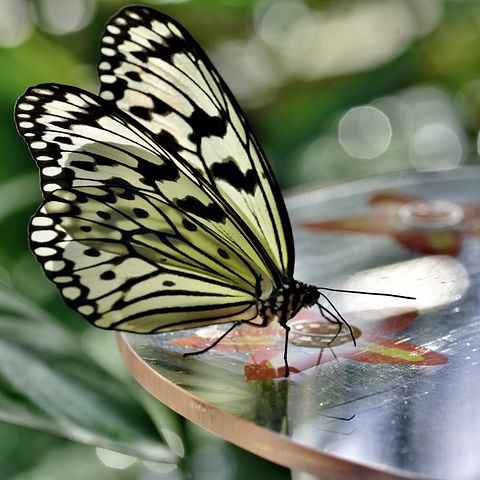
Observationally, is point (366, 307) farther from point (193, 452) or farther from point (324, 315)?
point (193, 452)

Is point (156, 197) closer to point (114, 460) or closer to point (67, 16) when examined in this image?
point (114, 460)

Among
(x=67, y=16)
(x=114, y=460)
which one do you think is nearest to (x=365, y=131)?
(x=67, y=16)

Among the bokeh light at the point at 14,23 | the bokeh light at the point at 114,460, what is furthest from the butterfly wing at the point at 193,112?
the bokeh light at the point at 14,23

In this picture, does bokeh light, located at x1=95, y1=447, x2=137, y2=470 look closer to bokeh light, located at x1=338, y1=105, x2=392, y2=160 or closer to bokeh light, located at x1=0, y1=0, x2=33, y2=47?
bokeh light, located at x1=0, y1=0, x2=33, y2=47

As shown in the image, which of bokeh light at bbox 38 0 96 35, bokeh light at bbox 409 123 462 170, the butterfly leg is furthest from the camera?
bokeh light at bbox 409 123 462 170

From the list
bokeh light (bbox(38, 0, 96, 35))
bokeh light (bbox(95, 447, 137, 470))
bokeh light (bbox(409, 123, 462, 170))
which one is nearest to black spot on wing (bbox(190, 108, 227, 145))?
bokeh light (bbox(95, 447, 137, 470))

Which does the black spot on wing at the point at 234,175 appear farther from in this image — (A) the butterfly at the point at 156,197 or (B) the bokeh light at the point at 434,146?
(B) the bokeh light at the point at 434,146
